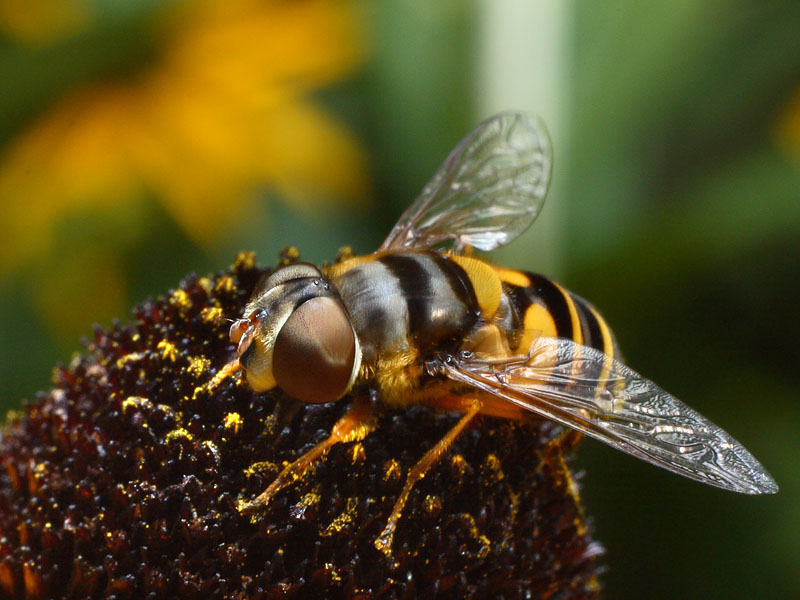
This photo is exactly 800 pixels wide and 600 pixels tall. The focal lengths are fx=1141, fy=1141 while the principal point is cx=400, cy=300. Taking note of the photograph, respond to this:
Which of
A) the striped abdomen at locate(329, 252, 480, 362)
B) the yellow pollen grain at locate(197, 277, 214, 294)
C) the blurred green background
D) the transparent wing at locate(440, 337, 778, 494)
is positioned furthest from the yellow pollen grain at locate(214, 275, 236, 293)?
the blurred green background

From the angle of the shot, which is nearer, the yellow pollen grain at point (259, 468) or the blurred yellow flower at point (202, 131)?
the yellow pollen grain at point (259, 468)

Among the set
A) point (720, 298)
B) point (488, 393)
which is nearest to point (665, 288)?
point (720, 298)

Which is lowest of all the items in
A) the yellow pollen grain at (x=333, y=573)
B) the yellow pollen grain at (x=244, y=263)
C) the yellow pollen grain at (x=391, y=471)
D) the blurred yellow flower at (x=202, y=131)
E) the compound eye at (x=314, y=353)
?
the yellow pollen grain at (x=333, y=573)

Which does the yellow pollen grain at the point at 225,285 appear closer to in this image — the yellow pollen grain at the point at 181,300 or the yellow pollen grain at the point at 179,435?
the yellow pollen grain at the point at 181,300

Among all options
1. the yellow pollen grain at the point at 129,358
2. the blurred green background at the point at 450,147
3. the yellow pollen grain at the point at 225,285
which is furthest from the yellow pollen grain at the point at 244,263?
the blurred green background at the point at 450,147

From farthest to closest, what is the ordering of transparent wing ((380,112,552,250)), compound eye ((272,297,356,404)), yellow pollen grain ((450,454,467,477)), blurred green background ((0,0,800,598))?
blurred green background ((0,0,800,598))
transparent wing ((380,112,552,250))
yellow pollen grain ((450,454,467,477))
compound eye ((272,297,356,404))

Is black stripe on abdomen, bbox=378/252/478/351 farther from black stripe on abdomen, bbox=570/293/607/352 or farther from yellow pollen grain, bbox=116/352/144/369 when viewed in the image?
yellow pollen grain, bbox=116/352/144/369

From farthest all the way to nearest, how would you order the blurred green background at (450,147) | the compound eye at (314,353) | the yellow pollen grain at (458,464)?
the blurred green background at (450,147) → the yellow pollen grain at (458,464) → the compound eye at (314,353)

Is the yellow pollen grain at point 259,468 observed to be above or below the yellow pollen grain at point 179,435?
below
